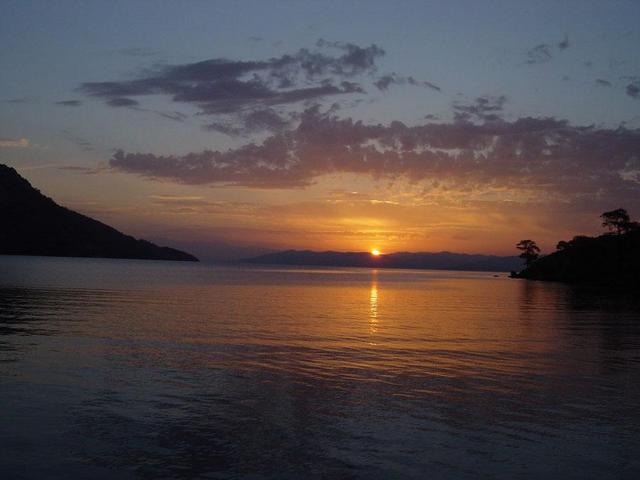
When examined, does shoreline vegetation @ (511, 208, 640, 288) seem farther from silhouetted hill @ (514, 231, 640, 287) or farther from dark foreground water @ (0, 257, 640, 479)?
dark foreground water @ (0, 257, 640, 479)

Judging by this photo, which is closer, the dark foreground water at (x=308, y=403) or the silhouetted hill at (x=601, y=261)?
the dark foreground water at (x=308, y=403)

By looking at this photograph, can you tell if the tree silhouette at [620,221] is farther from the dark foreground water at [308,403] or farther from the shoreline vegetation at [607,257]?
the dark foreground water at [308,403]

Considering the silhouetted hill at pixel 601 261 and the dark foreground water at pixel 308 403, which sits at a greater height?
the silhouetted hill at pixel 601 261

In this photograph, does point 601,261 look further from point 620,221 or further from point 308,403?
point 308,403

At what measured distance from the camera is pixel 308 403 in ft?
68.5

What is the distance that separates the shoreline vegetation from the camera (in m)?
141

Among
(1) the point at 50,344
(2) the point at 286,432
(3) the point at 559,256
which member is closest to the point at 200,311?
(1) the point at 50,344

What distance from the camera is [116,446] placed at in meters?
15.7

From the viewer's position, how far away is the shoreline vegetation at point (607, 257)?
463ft

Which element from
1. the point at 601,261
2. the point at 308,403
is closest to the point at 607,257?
the point at 601,261

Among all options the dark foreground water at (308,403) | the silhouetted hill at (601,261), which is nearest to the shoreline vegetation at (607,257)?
the silhouetted hill at (601,261)

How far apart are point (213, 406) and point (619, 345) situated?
29.6m

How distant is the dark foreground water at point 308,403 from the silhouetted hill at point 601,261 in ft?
364

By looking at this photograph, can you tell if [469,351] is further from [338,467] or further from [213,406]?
[338,467]
